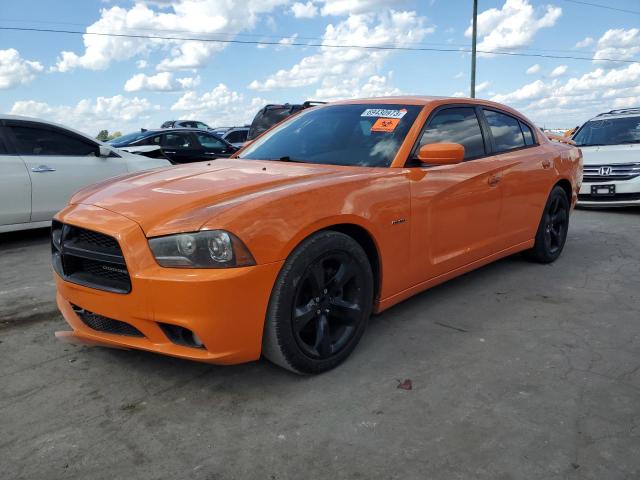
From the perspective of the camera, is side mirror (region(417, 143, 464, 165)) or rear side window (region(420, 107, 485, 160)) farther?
rear side window (region(420, 107, 485, 160))

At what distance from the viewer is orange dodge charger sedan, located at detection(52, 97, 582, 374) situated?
2504 mm

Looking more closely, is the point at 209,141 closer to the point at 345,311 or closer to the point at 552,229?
the point at 552,229

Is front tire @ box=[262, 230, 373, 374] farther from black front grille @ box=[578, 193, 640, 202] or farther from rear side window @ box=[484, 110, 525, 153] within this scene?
black front grille @ box=[578, 193, 640, 202]

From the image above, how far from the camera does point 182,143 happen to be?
11766 millimetres

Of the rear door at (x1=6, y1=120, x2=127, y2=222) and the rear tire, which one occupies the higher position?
the rear door at (x1=6, y1=120, x2=127, y2=222)

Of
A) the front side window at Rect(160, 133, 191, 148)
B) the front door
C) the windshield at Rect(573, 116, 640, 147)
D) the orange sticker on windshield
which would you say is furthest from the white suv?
the front side window at Rect(160, 133, 191, 148)

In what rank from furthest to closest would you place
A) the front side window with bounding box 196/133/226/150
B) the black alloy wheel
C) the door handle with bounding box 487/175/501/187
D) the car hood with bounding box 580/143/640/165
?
the front side window with bounding box 196/133/226/150
the car hood with bounding box 580/143/640/165
the door handle with bounding box 487/175/501/187
the black alloy wheel

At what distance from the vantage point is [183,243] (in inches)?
98.6

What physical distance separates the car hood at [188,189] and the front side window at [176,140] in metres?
8.35

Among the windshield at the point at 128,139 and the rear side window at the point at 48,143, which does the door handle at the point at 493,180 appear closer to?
the rear side window at the point at 48,143

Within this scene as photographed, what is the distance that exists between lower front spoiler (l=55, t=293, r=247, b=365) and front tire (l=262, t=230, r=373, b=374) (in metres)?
0.24

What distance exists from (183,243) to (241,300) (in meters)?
0.36

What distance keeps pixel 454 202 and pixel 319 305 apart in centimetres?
132

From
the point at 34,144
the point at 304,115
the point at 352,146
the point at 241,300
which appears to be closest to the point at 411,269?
the point at 352,146
